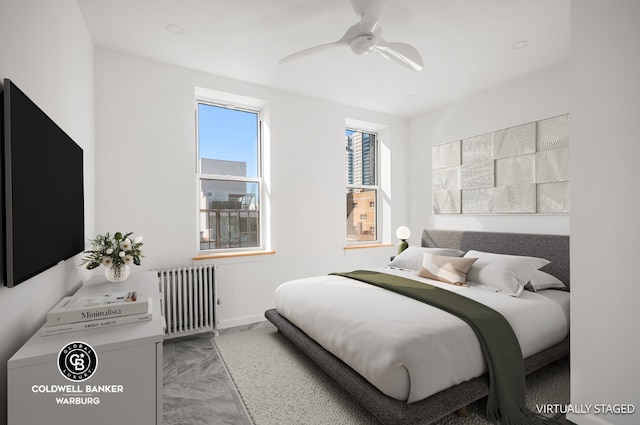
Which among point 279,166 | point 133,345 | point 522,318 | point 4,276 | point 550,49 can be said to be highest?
point 550,49

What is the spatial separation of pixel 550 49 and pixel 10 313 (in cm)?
414

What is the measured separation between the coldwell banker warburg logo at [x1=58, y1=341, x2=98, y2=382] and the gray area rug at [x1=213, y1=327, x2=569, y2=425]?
1.08m

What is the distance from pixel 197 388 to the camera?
85.9 inches

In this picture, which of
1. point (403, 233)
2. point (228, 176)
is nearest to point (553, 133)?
point (403, 233)

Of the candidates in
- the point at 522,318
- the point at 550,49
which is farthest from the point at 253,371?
the point at 550,49

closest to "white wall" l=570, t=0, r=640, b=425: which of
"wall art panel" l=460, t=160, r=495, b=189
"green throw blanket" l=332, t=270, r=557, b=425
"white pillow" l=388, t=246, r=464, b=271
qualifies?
"green throw blanket" l=332, t=270, r=557, b=425

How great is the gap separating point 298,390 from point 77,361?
1.44m

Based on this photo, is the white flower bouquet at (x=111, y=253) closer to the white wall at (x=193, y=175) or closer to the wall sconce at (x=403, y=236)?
the white wall at (x=193, y=175)

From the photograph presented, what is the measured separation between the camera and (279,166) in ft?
12.3

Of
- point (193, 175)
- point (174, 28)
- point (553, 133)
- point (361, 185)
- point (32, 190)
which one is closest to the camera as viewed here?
point (32, 190)

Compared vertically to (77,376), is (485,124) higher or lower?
higher

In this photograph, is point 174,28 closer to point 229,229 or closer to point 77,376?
point 229,229

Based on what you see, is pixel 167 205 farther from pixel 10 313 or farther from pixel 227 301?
pixel 10 313

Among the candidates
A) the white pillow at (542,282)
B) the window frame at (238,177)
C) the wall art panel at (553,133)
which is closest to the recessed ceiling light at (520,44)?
the wall art panel at (553,133)
